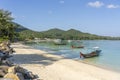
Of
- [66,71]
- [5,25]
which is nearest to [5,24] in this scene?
[5,25]

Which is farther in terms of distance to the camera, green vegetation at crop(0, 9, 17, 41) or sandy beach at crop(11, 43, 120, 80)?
green vegetation at crop(0, 9, 17, 41)

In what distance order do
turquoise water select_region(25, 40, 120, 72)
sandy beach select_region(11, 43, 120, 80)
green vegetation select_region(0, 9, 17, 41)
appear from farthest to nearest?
green vegetation select_region(0, 9, 17, 41) → turquoise water select_region(25, 40, 120, 72) → sandy beach select_region(11, 43, 120, 80)

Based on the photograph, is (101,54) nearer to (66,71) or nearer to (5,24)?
(5,24)

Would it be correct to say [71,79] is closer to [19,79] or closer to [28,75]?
[28,75]

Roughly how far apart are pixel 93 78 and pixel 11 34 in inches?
1752

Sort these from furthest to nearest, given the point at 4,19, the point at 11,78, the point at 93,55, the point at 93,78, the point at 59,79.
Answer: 1. the point at 4,19
2. the point at 93,55
3. the point at 93,78
4. the point at 59,79
5. the point at 11,78

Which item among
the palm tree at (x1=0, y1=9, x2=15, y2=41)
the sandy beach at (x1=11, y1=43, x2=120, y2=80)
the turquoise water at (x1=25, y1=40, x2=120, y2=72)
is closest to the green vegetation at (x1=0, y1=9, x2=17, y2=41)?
the palm tree at (x1=0, y1=9, x2=15, y2=41)

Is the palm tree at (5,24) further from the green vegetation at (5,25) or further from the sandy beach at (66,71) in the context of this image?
the sandy beach at (66,71)

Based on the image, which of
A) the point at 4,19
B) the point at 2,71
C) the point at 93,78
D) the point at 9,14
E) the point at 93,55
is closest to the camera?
the point at 2,71

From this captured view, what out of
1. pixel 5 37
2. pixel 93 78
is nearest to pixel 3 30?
pixel 5 37

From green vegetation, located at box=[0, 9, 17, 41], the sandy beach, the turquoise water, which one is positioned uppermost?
green vegetation, located at box=[0, 9, 17, 41]

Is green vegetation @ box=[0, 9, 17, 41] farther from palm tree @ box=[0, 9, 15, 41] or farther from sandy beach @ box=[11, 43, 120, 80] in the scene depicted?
sandy beach @ box=[11, 43, 120, 80]

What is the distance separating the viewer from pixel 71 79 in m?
15.4

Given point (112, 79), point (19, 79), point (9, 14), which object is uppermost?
point (9, 14)
